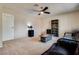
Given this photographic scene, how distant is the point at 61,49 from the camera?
1.98m

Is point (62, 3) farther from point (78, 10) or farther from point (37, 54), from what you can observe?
point (37, 54)

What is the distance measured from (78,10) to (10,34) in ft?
4.32

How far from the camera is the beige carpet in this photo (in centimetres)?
194

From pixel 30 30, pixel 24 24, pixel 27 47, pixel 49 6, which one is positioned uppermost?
pixel 49 6

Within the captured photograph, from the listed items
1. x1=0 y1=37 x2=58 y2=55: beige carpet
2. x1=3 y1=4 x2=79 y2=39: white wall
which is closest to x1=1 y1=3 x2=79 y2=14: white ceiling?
x1=3 y1=4 x2=79 y2=39: white wall

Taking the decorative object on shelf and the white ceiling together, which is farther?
the decorative object on shelf

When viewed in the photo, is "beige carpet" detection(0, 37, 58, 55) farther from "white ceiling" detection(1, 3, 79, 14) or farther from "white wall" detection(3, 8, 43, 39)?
"white ceiling" detection(1, 3, 79, 14)

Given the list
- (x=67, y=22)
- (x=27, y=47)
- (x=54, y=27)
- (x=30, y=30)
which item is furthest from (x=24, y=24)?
(x=67, y=22)

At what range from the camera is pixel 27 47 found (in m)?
1.95

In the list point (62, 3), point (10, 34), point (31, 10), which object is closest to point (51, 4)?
point (62, 3)

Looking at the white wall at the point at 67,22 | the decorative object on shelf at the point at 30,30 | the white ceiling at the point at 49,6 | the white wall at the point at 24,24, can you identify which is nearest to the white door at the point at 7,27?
the white wall at the point at 24,24

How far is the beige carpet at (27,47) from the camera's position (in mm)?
1938

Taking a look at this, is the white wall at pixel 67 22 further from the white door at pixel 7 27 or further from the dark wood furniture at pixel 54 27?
the white door at pixel 7 27

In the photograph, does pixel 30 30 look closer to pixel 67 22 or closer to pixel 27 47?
pixel 27 47
